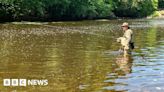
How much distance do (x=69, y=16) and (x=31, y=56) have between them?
5399 cm

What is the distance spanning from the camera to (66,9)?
7300 centimetres

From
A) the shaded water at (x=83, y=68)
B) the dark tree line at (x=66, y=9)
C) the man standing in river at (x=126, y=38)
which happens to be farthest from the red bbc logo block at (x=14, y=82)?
the dark tree line at (x=66, y=9)

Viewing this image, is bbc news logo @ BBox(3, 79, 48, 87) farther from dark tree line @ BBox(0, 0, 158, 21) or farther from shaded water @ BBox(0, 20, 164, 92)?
dark tree line @ BBox(0, 0, 158, 21)

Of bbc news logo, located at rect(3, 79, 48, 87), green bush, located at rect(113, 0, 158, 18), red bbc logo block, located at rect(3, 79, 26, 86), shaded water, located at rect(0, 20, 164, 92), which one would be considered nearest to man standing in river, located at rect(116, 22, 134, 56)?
shaded water, located at rect(0, 20, 164, 92)

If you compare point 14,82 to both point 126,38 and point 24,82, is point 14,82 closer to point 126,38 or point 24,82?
point 24,82

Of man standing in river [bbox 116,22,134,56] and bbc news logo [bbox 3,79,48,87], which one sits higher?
man standing in river [bbox 116,22,134,56]

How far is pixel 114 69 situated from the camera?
677 inches

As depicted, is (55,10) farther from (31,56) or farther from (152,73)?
(152,73)

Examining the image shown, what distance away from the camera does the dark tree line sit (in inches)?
2370

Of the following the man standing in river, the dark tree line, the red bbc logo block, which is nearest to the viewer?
the red bbc logo block

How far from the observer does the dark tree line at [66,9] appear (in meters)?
60.2

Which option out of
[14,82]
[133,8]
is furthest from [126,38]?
[133,8]

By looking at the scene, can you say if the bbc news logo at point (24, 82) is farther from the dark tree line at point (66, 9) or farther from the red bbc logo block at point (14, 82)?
the dark tree line at point (66, 9)

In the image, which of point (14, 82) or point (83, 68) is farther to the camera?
point (83, 68)
